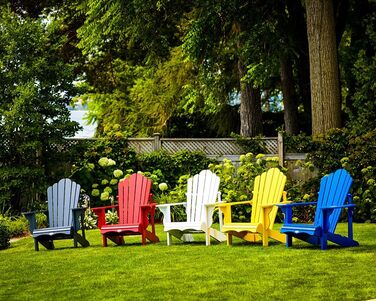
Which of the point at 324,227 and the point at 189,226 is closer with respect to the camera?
the point at 324,227

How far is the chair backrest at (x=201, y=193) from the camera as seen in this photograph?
37.2 feet

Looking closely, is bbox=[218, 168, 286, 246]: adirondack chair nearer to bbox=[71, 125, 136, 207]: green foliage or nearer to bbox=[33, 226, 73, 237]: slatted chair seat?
bbox=[33, 226, 73, 237]: slatted chair seat

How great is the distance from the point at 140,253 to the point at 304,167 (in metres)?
6.19

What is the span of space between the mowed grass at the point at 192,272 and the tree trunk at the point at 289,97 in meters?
9.89

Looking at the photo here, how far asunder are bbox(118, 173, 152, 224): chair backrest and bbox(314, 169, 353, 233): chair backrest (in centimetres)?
238

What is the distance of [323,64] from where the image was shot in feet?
57.1

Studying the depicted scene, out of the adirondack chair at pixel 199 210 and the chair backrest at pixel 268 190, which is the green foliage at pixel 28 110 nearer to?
the adirondack chair at pixel 199 210

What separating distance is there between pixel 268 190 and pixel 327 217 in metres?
1.37

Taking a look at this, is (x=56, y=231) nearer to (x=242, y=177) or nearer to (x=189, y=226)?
(x=189, y=226)

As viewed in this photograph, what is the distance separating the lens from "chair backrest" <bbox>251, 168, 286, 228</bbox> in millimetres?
10703

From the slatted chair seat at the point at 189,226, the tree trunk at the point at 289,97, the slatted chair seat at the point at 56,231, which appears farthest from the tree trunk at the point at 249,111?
the slatted chair seat at the point at 56,231

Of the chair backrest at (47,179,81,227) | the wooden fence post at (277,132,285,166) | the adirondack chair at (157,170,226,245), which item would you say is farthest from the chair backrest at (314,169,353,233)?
the wooden fence post at (277,132,285,166)

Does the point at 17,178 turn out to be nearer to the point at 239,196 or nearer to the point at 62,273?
the point at 239,196

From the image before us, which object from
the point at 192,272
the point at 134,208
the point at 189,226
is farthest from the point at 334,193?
the point at 134,208
